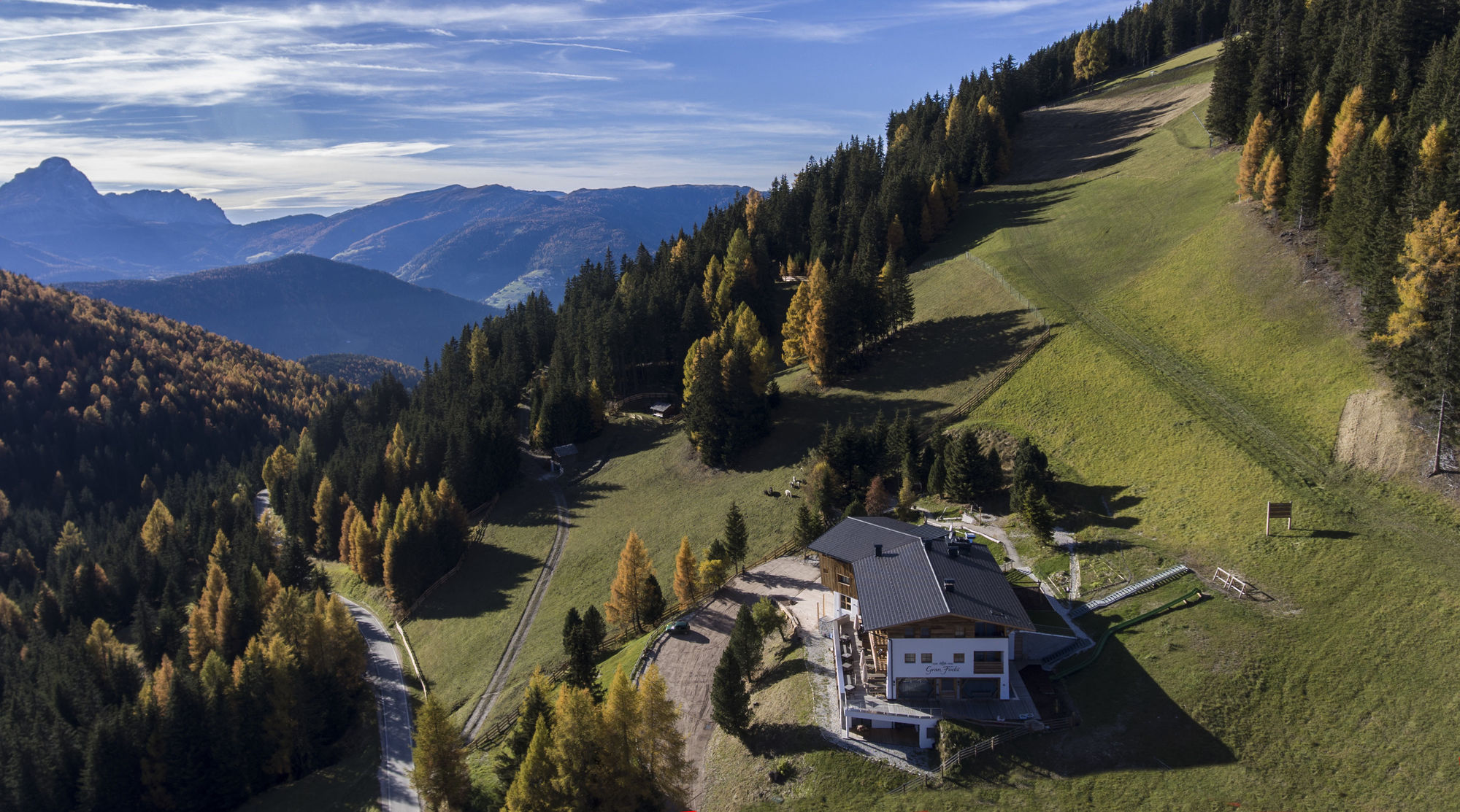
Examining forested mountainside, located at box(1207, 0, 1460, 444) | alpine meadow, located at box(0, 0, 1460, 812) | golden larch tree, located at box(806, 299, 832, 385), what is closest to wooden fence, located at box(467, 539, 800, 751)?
alpine meadow, located at box(0, 0, 1460, 812)

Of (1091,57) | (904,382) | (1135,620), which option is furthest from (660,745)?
(1091,57)

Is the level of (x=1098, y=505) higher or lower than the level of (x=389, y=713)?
higher

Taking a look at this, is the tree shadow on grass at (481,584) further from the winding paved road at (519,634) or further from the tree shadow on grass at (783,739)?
the tree shadow on grass at (783,739)

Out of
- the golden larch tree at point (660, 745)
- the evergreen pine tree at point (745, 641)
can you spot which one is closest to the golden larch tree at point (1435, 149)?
the evergreen pine tree at point (745, 641)

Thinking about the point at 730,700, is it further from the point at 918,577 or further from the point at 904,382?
the point at 904,382

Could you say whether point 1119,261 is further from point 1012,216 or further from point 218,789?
point 218,789
